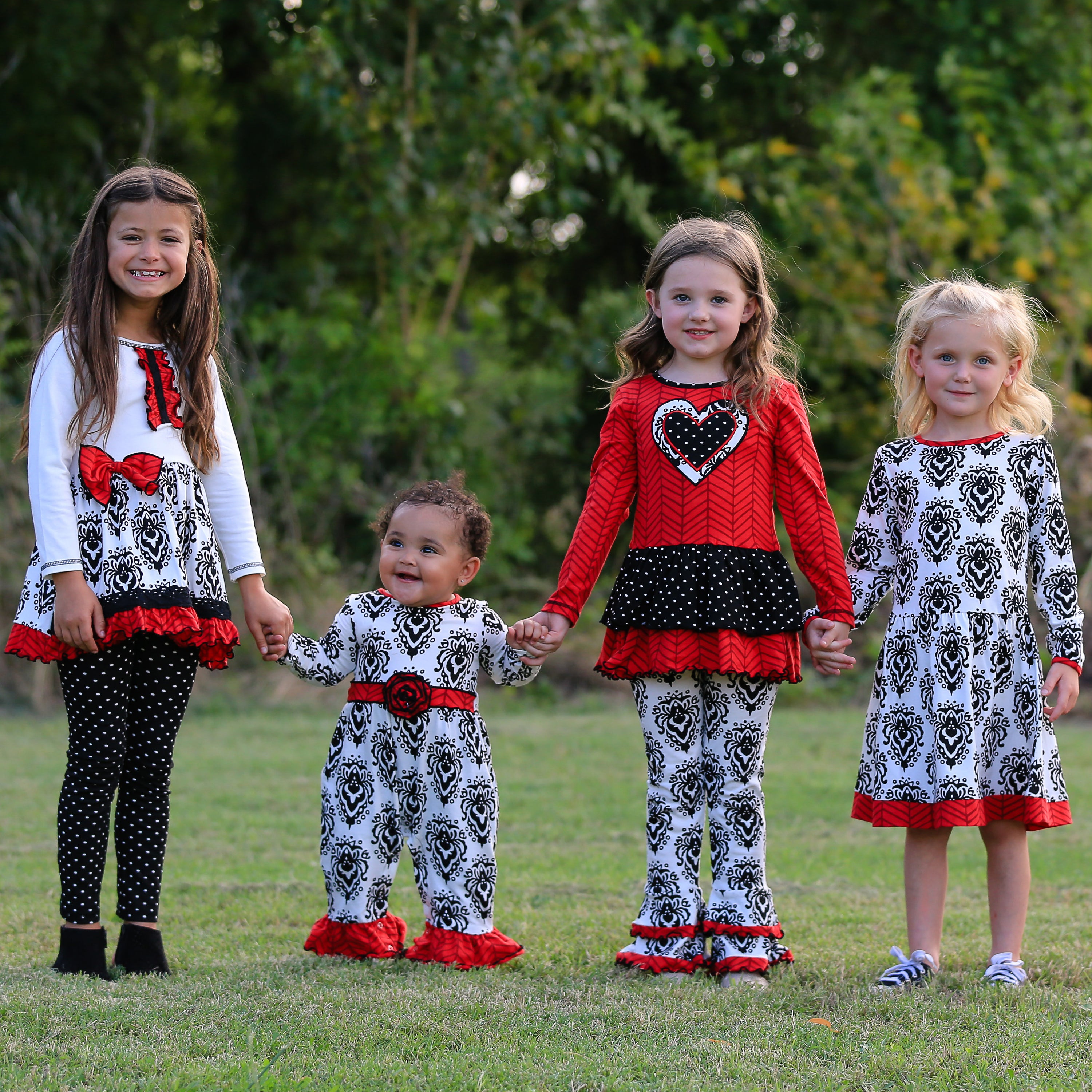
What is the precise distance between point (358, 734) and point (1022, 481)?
1666mm

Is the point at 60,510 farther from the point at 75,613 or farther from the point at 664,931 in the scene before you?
the point at 664,931

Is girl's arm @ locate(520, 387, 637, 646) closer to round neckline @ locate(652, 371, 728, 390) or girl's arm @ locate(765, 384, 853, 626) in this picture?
round neckline @ locate(652, 371, 728, 390)

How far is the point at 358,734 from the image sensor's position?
126 inches

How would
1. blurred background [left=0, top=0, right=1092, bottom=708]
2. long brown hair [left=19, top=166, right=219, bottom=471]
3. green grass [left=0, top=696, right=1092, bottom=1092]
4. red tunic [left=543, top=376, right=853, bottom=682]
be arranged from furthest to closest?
blurred background [left=0, top=0, right=1092, bottom=708] < red tunic [left=543, top=376, right=853, bottom=682] < long brown hair [left=19, top=166, right=219, bottom=471] < green grass [left=0, top=696, right=1092, bottom=1092]

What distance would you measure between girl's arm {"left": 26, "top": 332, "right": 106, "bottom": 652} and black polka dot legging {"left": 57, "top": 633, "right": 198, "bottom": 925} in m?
0.12

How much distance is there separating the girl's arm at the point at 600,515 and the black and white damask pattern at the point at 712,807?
0.25 meters

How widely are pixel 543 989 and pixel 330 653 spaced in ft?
3.03

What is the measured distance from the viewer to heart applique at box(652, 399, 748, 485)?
309 centimetres

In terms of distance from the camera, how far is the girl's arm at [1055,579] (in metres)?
3.07

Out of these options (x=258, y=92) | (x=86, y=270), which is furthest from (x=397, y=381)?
(x=86, y=270)

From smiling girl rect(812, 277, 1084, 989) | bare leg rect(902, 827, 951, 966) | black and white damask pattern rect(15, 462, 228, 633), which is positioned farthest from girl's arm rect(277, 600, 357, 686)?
bare leg rect(902, 827, 951, 966)

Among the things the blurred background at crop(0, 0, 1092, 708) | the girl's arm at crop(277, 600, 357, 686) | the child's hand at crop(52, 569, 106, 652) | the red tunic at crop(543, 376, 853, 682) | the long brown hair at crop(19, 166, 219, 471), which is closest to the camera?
the child's hand at crop(52, 569, 106, 652)

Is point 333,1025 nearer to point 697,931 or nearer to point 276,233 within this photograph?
point 697,931

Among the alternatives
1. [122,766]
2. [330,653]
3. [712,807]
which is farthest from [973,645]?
[122,766]
